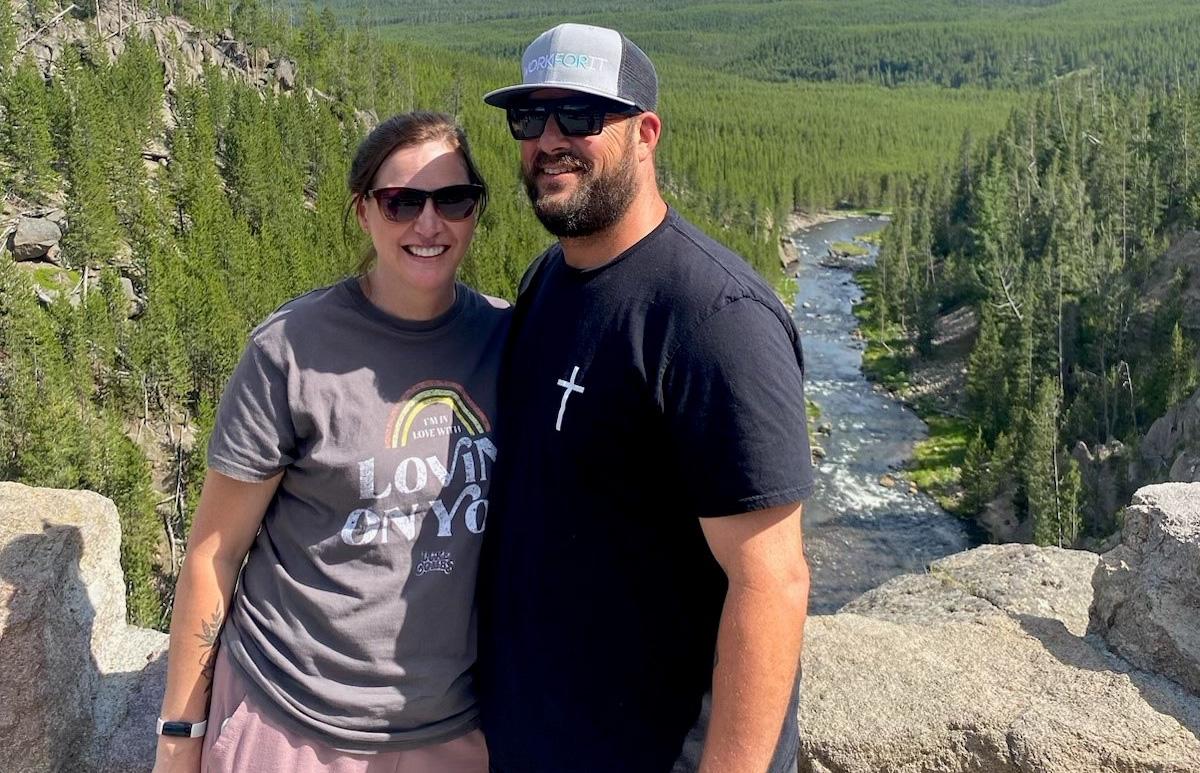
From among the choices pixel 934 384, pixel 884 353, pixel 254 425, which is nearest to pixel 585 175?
pixel 254 425

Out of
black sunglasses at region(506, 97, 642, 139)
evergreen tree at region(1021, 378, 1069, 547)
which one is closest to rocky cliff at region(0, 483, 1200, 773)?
black sunglasses at region(506, 97, 642, 139)

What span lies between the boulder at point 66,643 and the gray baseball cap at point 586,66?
347cm

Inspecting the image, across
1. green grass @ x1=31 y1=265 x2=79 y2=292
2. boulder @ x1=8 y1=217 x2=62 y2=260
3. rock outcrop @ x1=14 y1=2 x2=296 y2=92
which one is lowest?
green grass @ x1=31 y1=265 x2=79 y2=292

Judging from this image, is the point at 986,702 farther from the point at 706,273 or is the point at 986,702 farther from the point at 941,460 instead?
the point at 941,460

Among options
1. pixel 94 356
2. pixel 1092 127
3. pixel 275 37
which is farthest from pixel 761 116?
pixel 94 356

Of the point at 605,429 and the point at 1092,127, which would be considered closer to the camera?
the point at 605,429

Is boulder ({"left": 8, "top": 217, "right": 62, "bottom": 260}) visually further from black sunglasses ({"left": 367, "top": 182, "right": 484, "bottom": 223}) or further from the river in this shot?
black sunglasses ({"left": 367, "top": 182, "right": 484, "bottom": 223})

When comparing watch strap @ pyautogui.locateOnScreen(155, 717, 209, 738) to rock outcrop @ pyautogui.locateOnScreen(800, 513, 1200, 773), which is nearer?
watch strap @ pyautogui.locateOnScreen(155, 717, 209, 738)

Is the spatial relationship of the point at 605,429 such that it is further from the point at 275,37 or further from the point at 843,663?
the point at 275,37

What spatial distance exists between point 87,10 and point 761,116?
11117 cm

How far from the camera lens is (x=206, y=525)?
134 inches

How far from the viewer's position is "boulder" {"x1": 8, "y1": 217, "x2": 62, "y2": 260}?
4112cm

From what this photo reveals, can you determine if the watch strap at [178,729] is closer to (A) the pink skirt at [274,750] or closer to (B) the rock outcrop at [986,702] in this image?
(A) the pink skirt at [274,750]

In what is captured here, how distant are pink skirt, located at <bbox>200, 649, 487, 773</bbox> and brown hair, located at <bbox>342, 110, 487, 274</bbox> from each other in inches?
77.9
